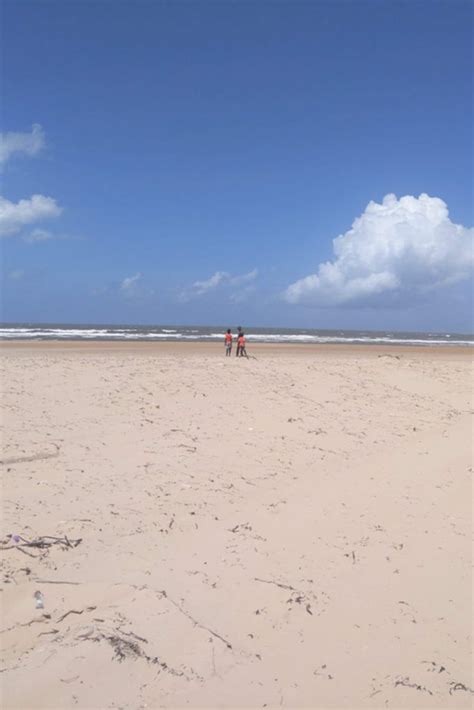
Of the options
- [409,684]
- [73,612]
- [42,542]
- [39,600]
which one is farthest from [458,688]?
[42,542]

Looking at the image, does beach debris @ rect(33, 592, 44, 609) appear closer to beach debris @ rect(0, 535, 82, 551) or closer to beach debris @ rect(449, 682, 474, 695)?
beach debris @ rect(0, 535, 82, 551)

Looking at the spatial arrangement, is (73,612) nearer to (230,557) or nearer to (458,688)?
(230,557)

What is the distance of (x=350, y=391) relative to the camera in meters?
11.2

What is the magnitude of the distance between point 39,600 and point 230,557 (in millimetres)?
1597

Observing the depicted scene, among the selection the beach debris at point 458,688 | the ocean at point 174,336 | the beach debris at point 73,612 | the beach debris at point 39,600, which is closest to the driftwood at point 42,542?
the beach debris at point 39,600

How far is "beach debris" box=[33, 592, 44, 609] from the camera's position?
367 centimetres

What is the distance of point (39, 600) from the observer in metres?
3.72

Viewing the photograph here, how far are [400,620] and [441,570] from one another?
0.92m

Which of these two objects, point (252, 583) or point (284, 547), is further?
point (284, 547)

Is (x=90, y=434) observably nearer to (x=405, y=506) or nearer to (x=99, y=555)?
(x=99, y=555)

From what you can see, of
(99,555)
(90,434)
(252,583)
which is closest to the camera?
(252,583)

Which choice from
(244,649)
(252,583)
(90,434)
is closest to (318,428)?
(90,434)

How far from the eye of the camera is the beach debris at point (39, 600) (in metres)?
3.67

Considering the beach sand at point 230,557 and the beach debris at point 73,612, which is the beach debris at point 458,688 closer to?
the beach sand at point 230,557
